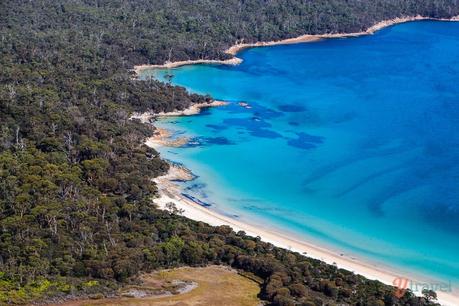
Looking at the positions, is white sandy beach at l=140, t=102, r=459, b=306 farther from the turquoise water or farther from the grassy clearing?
the grassy clearing

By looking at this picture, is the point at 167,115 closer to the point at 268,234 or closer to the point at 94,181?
the point at 94,181

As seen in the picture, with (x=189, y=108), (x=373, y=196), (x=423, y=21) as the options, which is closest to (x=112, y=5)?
(x=189, y=108)

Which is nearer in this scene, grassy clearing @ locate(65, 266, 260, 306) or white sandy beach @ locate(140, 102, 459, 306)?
grassy clearing @ locate(65, 266, 260, 306)

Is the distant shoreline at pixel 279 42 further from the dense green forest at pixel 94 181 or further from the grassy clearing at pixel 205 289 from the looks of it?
the grassy clearing at pixel 205 289

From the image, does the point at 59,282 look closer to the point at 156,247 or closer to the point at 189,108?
the point at 156,247

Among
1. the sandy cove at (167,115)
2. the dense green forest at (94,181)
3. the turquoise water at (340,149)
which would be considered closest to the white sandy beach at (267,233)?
the sandy cove at (167,115)

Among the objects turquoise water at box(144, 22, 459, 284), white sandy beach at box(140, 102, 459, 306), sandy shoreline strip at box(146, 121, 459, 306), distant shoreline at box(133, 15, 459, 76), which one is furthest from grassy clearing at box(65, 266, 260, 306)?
distant shoreline at box(133, 15, 459, 76)
